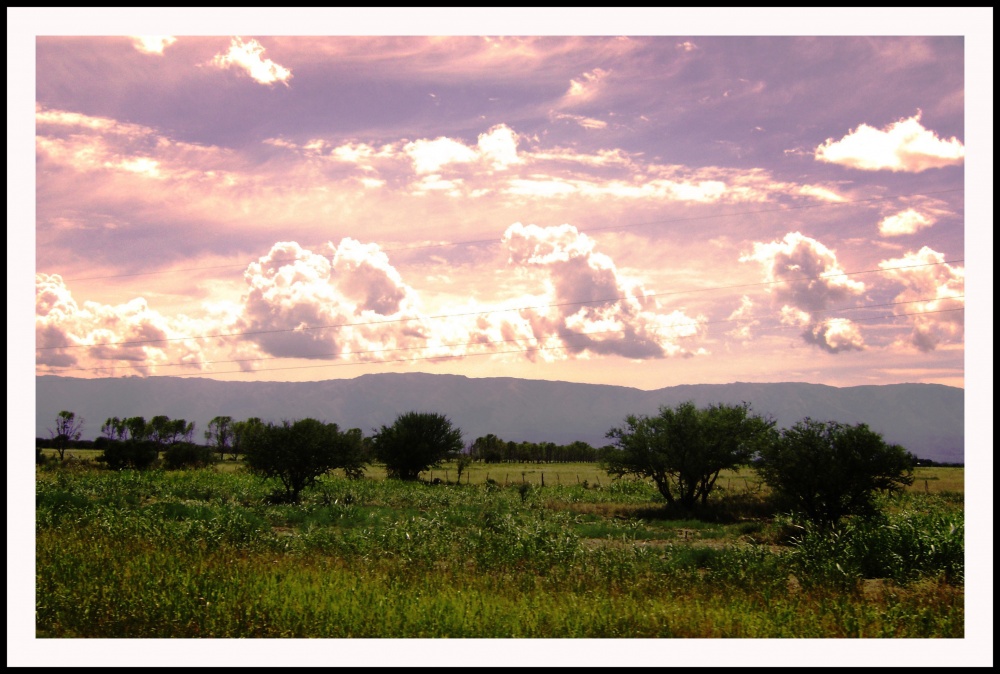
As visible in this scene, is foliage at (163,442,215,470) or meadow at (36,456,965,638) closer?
meadow at (36,456,965,638)

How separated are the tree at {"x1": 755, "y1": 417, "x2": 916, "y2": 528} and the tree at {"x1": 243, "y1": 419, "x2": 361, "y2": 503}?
73.9 ft

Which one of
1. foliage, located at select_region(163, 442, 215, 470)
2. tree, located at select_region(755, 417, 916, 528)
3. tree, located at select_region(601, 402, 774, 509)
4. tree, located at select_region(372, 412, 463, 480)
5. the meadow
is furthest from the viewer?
tree, located at select_region(372, 412, 463, 480)

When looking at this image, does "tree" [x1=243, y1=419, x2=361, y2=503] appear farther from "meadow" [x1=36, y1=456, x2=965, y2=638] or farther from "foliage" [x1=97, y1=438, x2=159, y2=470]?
"foliage" [x1=97, y1=438, x2=159, y2=470]

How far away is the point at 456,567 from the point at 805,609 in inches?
244

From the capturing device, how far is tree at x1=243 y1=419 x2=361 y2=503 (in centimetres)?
3416

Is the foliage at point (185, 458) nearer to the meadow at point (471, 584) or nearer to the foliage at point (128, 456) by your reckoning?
the foliage at point (128, 456)

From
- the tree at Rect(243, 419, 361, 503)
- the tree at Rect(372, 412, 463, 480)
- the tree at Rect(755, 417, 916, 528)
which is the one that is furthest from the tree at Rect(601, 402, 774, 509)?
the tree at Rect(372, 412, 463, 480)

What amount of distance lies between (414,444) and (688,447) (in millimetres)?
29949

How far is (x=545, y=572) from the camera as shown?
1281cm

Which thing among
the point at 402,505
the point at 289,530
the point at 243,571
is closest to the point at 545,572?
the point at 243,571

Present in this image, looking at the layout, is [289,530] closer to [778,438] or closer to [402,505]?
[402,505]

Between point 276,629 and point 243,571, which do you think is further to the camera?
point 243,571

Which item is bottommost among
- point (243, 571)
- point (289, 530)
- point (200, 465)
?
point (200, 465)

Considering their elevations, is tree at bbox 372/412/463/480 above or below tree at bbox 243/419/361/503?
below
